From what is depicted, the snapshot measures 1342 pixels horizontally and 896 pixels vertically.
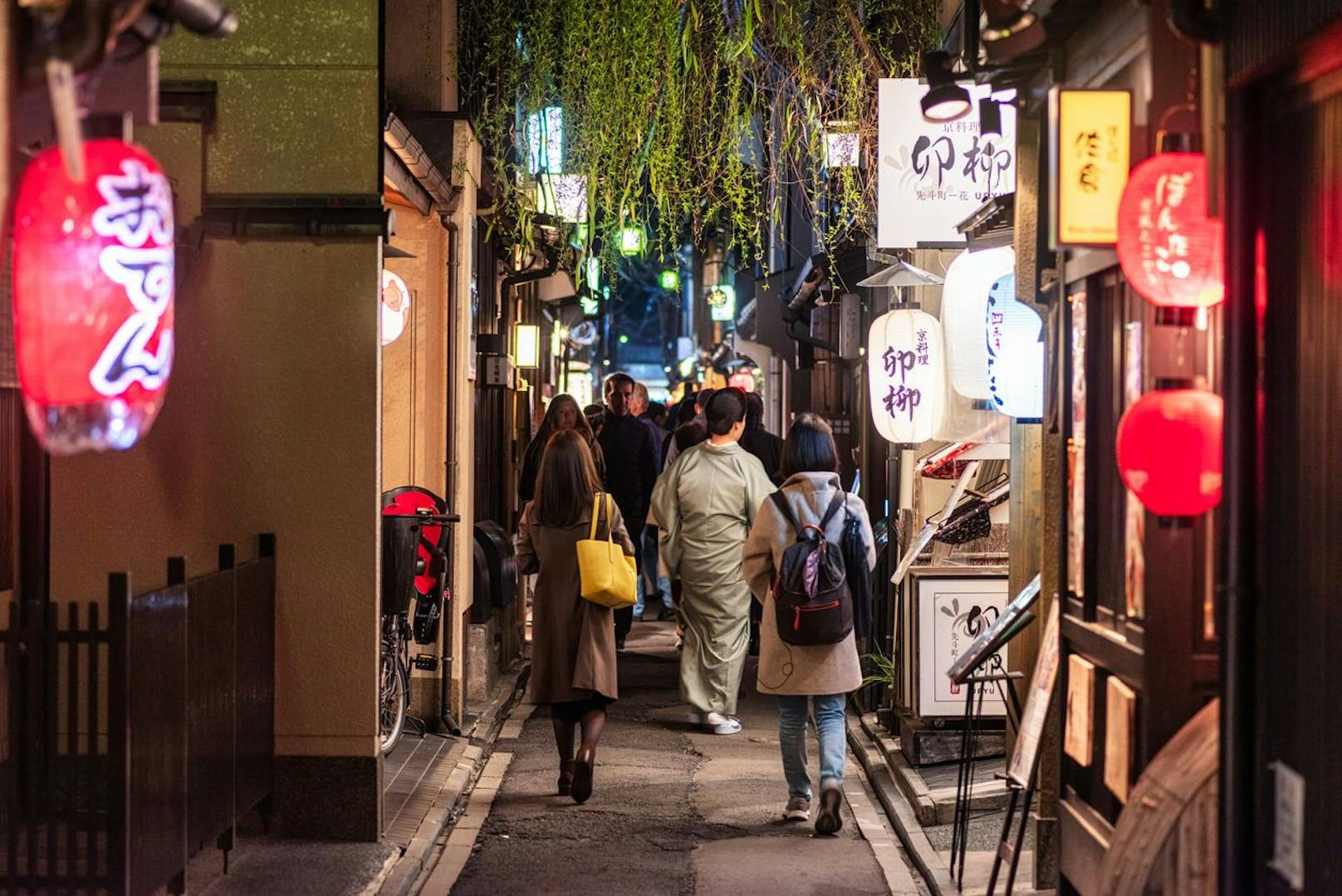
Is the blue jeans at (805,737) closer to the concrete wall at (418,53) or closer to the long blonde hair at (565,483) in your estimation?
the long blonde hair at (565,483)

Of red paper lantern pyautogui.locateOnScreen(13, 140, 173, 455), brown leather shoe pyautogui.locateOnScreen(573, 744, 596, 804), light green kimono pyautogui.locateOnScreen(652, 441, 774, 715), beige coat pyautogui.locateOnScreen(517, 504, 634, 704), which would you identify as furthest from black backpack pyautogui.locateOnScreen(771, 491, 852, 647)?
red paper lantern pyautogui.locateOnScreen(13, 140, 173, 455)

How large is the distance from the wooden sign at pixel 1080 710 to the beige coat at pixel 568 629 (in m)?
4.29

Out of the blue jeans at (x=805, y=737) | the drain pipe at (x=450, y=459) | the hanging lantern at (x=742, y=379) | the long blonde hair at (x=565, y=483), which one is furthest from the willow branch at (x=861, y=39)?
the hanging lantern at (x=742, y=379)

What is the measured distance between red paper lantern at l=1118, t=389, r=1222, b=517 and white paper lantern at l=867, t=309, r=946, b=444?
23.9 feet

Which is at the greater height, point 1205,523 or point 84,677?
point 1205,523

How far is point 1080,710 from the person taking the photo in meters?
7.59

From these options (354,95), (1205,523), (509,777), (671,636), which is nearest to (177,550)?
(354,95)

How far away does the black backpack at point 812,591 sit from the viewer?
34.6ft

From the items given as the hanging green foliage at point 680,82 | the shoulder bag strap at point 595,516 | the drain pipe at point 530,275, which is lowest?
the shoulder bag strap at point 595,516

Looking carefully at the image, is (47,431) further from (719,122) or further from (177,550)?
(719,122)

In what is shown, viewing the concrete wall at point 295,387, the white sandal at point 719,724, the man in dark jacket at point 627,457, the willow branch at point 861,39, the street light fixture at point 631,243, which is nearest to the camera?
the concrete wall at point 295,387

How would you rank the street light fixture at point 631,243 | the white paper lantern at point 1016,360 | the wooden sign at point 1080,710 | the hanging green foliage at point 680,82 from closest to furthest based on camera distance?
1. the wooden sign at point 1080,710
2. the white paper lantern at point 1016,360
3. the hanging green foliage at point 680,82
4. the street light fixture at point 631,243

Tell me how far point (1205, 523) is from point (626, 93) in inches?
384

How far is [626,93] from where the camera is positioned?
15062mm
